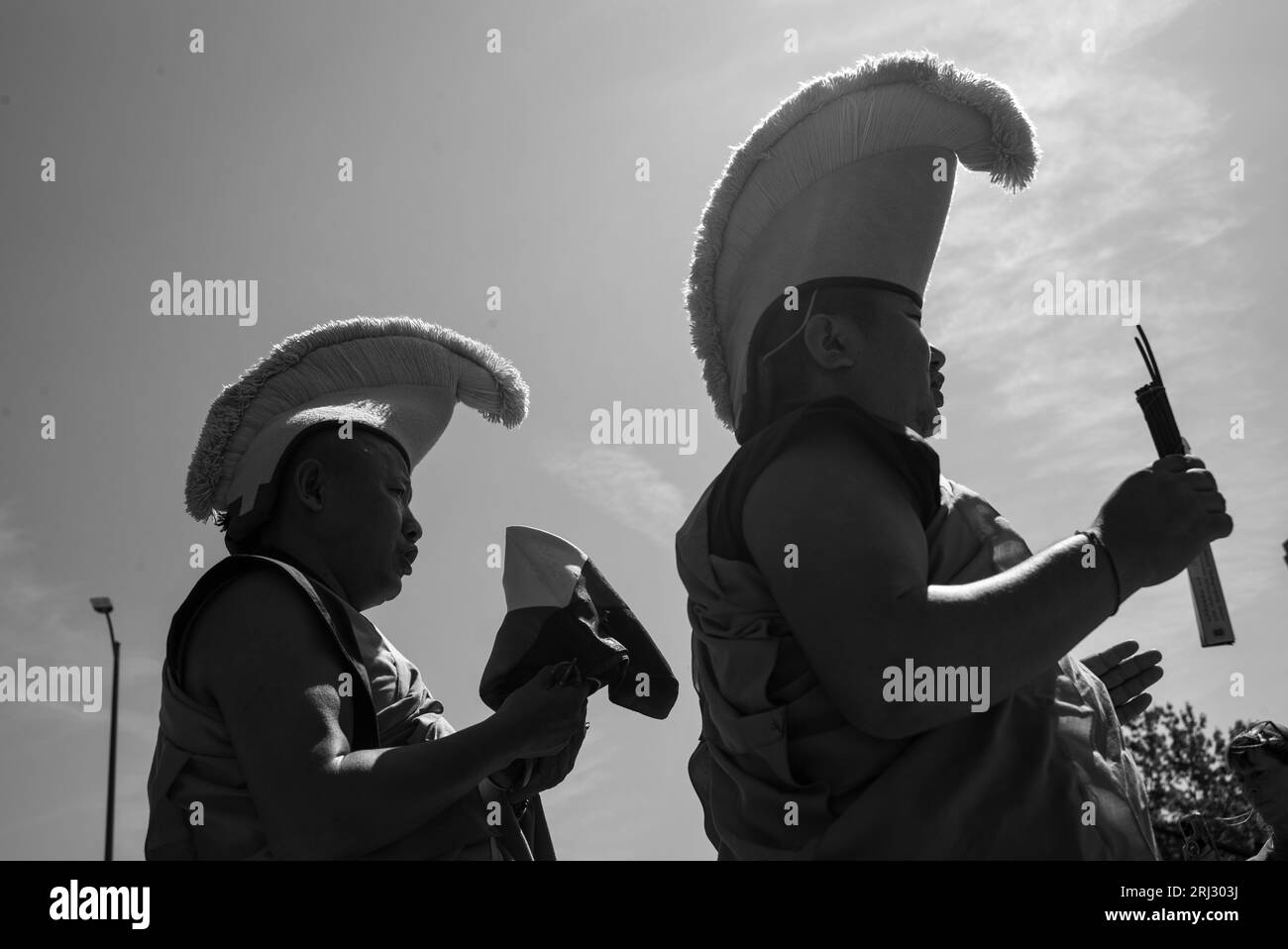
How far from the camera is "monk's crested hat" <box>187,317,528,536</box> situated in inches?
136

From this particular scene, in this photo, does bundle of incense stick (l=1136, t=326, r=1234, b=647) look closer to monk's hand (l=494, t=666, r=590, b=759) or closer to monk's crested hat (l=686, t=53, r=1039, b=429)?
monk's crested hat (l=686, t=53, r=1039, b=429)

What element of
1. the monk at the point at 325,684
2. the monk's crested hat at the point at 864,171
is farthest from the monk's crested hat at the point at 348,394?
the monk's crested hat at the point at 864,171

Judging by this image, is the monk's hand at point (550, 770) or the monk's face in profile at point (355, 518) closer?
the monk's hand at point (550, 770)

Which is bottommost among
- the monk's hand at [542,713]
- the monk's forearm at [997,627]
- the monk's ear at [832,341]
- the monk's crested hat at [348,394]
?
the monk's hand at [542,713]

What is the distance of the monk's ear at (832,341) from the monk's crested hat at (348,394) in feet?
4.37

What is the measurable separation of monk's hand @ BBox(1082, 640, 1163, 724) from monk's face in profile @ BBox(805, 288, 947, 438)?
63 centimetres

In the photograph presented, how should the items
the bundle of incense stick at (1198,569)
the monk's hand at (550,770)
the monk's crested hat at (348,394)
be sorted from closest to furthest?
1. the bundle of incense stick at (1198,569)
2. the monk's hand at (550,770)
3. the monk's crested hat at (348,394)

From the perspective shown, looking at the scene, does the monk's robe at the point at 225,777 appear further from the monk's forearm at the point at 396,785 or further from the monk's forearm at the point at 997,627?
the monk's forearm at the point at 997,627

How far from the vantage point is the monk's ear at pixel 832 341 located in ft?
8.13

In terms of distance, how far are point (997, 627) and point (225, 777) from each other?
1601 mm

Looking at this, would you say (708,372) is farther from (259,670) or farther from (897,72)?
(259,670)

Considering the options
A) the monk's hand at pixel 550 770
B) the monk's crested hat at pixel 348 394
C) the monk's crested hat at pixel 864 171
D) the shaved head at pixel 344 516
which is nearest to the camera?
the monk's crested hat at pixel 864 171

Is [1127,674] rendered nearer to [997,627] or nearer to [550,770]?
[997,627]

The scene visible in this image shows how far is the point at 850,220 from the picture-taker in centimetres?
263
